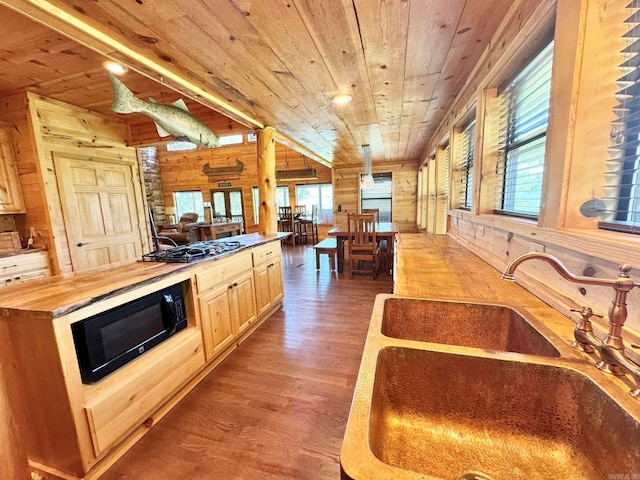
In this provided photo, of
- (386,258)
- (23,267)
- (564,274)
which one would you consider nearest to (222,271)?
(564,274)

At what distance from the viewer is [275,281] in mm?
3104

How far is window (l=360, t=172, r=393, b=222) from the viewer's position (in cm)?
727

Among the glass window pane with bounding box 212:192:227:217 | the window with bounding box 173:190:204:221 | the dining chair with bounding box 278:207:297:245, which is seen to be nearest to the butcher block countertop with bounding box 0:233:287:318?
the dining chair with bounding box 278:207:297:245

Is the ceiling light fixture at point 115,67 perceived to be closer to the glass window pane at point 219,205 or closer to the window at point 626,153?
the window at point 626,153

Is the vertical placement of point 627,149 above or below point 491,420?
above

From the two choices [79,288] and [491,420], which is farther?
[79,288]

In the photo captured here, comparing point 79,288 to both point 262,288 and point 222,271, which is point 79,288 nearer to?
point 222,271

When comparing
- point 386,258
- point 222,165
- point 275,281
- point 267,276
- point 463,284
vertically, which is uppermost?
point 222,165

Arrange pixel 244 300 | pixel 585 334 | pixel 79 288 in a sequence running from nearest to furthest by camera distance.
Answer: pixel 585 334, pixel 79 288, pixel 244 300

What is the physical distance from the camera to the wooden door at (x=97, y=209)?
3.17 m

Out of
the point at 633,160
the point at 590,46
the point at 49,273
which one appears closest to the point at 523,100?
the point at 590,46

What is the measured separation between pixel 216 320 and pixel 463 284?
177 cm

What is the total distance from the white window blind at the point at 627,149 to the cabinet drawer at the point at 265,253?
2.44 metres

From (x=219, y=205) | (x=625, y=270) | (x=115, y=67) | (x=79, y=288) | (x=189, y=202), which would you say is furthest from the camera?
(x=189, y=202)
